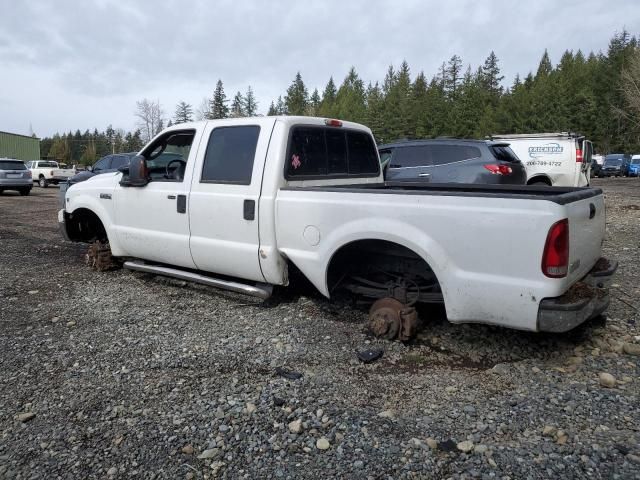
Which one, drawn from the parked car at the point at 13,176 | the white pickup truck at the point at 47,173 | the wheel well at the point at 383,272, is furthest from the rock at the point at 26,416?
the white pickup truck at the point at 47,173

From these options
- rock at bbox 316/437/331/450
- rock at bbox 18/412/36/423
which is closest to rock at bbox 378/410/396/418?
rock at bbox 316/437/331/450

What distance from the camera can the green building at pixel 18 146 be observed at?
46.5 meters

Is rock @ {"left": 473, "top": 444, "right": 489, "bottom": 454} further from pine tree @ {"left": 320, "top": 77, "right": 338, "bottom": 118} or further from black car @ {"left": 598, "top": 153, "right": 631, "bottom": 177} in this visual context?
pine tree @ {"left": 320, "top": 77, "right": 338, "bottom": 118}

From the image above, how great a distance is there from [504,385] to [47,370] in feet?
10.4

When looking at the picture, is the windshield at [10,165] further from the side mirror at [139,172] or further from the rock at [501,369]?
the rock at [501,369]

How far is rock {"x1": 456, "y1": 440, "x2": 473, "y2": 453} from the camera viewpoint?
8.32ft

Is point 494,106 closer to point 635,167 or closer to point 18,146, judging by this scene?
point 635,167

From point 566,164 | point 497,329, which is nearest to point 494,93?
point 566,164

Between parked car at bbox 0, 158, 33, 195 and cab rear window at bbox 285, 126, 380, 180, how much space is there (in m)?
19.7

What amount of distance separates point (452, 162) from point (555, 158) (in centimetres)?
634

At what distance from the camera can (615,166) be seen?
41344 mm

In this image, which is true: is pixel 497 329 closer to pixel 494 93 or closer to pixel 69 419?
pixel 69 419

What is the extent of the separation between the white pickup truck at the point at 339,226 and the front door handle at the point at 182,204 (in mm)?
18

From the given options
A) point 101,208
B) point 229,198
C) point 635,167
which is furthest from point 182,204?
point 635,167
